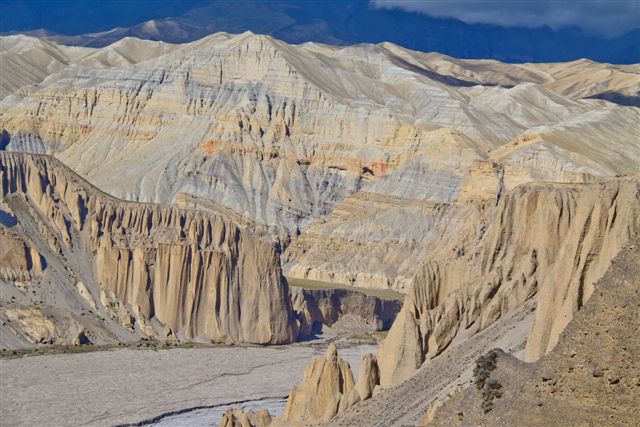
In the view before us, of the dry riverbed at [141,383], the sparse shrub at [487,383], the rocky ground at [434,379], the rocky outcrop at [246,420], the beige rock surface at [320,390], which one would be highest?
the sparse shrub at [487,383]

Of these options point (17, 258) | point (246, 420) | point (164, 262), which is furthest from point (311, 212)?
point (246, 420)

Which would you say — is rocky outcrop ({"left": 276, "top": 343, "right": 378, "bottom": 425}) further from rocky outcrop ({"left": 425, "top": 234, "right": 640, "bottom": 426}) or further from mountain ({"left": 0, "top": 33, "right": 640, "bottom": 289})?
mountain ({"left": 0, "top": 33, "right": 640, "bottom": 289})

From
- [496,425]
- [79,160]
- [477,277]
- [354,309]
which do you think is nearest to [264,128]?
[79,160]

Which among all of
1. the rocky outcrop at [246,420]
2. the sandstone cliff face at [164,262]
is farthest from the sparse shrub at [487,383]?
the sandstone cliff face at [164,262]

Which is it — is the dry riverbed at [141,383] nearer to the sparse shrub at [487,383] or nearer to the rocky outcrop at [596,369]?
the sparse shrub at [487,383]

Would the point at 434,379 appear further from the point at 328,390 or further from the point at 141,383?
the point at 141,383

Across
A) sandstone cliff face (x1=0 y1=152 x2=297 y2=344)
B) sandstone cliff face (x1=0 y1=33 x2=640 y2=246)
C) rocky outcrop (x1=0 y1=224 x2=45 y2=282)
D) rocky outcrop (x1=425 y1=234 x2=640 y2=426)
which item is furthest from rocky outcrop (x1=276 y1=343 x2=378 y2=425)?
sandstone cliff face (x1=0 y1=33 x2=640 y2=246)
